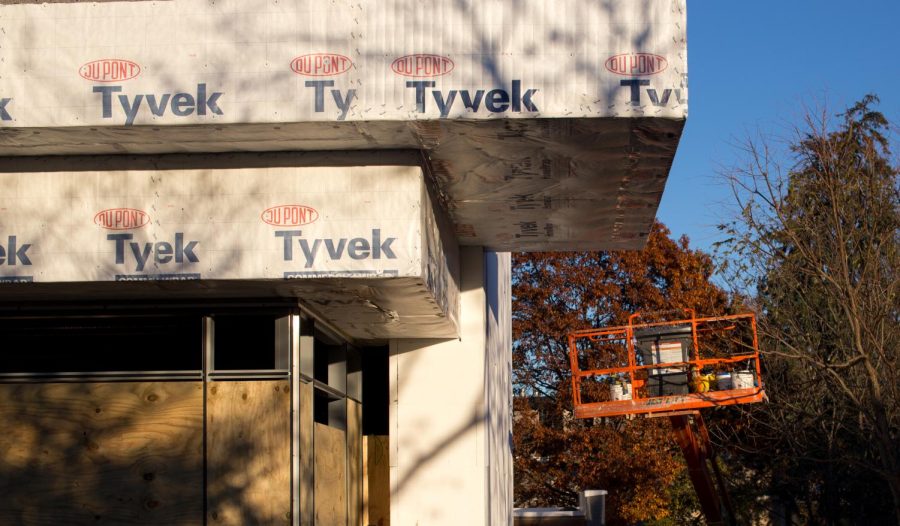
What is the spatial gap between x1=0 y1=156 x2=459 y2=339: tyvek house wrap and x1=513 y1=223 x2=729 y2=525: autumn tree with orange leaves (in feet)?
96.4

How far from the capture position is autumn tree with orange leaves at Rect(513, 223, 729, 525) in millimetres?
37688

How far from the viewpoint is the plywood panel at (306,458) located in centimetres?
1029

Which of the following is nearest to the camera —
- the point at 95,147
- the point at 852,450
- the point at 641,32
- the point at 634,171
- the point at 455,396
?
the point at 641,32

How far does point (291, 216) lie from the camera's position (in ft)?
30.3

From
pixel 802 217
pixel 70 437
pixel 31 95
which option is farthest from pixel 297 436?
pixel 802 217

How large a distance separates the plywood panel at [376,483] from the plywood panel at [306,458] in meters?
3.84

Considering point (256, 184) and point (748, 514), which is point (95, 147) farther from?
point (748, 514)

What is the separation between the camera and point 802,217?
2262 cm

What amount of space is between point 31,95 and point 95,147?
67 centimetres

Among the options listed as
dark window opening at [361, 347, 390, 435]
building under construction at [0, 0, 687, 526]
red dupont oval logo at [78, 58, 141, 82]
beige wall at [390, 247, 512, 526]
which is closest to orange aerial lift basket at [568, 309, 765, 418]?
dark window opening at [361, 347, 390, 435]

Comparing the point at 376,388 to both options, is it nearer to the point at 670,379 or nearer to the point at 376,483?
the point at 376,483

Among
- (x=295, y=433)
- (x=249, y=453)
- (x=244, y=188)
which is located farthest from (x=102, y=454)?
(x=244, y=188)

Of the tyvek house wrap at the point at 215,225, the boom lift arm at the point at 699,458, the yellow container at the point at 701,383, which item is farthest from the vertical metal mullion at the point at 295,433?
the boom lift arm at the point at 699,458

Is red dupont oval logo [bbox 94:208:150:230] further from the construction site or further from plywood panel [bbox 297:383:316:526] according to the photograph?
plywood panel [bbox 297:383:316:526]
